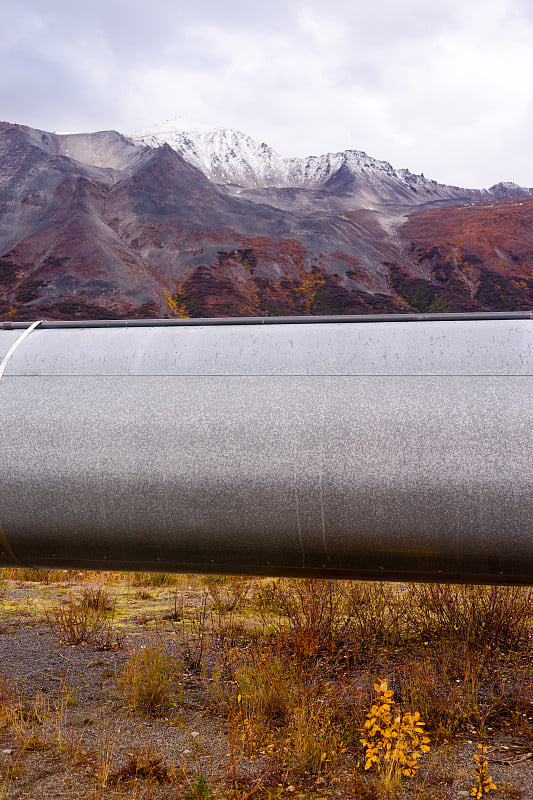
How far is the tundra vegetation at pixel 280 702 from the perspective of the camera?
317 centimetres

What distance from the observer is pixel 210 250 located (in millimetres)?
66000

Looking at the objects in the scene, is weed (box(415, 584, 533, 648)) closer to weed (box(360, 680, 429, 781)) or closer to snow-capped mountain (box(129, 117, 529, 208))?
weed (box(360, 680, 429, 781))

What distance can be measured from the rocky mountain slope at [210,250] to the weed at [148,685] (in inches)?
2008

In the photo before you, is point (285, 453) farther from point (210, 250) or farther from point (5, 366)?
point (210, 250)

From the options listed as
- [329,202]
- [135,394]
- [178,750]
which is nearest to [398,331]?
[135,394]

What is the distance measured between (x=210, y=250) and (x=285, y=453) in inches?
2563

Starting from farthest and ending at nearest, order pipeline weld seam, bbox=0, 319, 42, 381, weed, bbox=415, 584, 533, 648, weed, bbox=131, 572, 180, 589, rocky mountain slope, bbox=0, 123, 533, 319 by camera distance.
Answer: rocky mountain slope, bbox=0, 123, 533, 319 → weed, bbox=131, 572, 180, 589 → weed, bbox=415, 584, 533, 648 → pipeline weld seam, bbox=0, 319, 42, 381

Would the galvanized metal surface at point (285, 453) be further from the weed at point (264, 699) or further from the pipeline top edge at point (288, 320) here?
the weed at point (264, 699)

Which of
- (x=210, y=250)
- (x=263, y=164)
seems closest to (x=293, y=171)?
(x=263, y=164)

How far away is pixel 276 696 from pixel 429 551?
153cm

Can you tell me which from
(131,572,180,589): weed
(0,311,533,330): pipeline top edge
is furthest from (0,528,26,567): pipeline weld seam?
(131,572,180,589): weed

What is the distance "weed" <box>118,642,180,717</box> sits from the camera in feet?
13.5

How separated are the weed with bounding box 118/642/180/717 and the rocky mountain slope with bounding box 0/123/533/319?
51.0 meters

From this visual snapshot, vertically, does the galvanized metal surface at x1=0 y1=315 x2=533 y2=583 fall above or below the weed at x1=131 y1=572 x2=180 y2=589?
above
